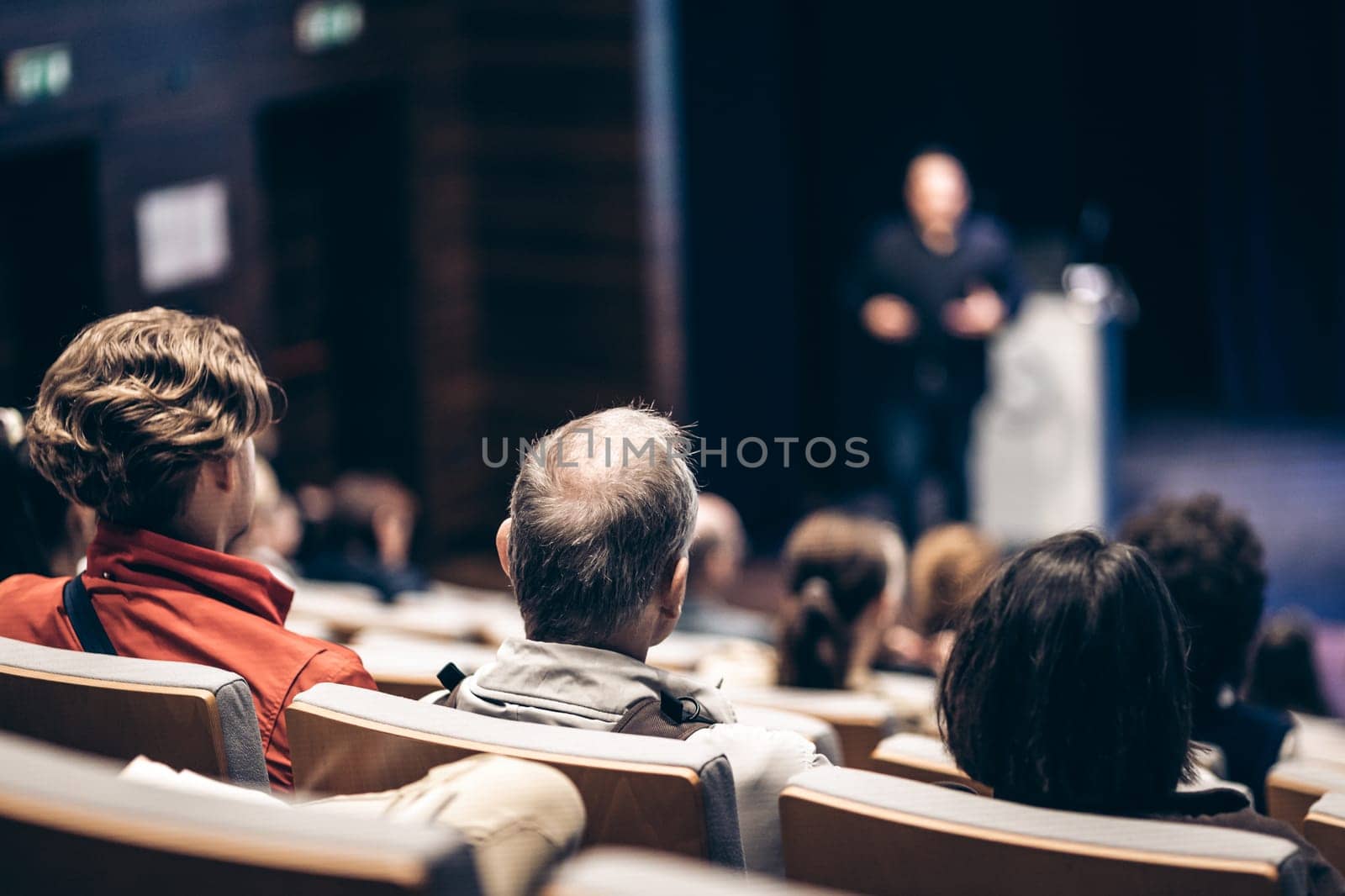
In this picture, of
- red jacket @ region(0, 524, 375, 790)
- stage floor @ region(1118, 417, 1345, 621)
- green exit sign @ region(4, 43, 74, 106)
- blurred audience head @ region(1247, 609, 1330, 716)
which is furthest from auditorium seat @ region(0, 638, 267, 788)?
stage floor @ region(1118, 417, 1345, 621)

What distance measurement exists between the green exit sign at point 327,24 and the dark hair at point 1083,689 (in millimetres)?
4897

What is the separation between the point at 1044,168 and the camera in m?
7.71

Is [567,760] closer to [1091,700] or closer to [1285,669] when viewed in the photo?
[1091,700]

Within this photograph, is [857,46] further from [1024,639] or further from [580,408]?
[1024,639]

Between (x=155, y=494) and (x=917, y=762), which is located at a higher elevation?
(x=155, y=494)

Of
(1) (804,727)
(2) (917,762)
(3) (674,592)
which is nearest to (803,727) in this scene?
(1) (804,727)

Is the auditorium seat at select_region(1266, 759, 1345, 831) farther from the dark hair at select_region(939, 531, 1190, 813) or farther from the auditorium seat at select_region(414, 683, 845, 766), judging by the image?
the auditorium seat at select_region(414, 683, 845, 766)

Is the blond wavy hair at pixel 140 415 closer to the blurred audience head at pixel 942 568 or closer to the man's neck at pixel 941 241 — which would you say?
the blurred audience head at pixel 942 568

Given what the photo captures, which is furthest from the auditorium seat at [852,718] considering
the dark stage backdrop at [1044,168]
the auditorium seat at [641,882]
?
the dark stage backdrop at [1044,168]

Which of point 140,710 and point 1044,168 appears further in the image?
point 1044,168

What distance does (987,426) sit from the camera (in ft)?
20.2

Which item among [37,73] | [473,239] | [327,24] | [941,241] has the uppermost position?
[327,24]

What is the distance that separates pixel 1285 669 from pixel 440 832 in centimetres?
254

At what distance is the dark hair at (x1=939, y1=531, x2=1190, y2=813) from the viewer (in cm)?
147
